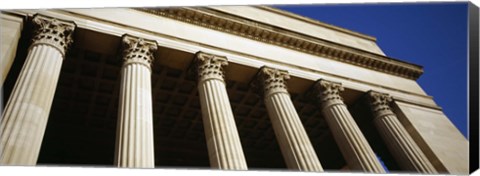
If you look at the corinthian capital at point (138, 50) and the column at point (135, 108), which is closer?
the column at point (135, 108)

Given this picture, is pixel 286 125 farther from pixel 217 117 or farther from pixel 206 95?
pixel 206 95

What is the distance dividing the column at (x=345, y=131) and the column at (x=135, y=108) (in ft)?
21.9

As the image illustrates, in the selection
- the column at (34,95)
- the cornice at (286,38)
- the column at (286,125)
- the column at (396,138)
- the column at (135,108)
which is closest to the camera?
the column at (34,95)

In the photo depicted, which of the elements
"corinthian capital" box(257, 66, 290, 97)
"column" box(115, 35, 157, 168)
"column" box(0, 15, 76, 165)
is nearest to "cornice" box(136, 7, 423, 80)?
"corinthian capital" box(257, 66, 290, 97)

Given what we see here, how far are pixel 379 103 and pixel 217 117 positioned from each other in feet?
26.2

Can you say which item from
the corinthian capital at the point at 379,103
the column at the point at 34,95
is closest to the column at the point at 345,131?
the corinthian capital at the point at 379,103

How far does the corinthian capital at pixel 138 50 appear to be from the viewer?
451 inches

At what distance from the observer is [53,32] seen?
10750 millimetres

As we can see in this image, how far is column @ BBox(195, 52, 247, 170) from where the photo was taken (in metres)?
9.68

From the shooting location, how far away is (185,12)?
14.5 m

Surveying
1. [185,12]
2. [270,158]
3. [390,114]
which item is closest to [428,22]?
[390,114]

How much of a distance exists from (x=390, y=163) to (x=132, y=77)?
459 inches

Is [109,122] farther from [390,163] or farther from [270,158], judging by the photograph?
[390,163]

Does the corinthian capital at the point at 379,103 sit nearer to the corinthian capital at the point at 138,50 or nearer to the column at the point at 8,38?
the corinthian capital at the point at 138,50
